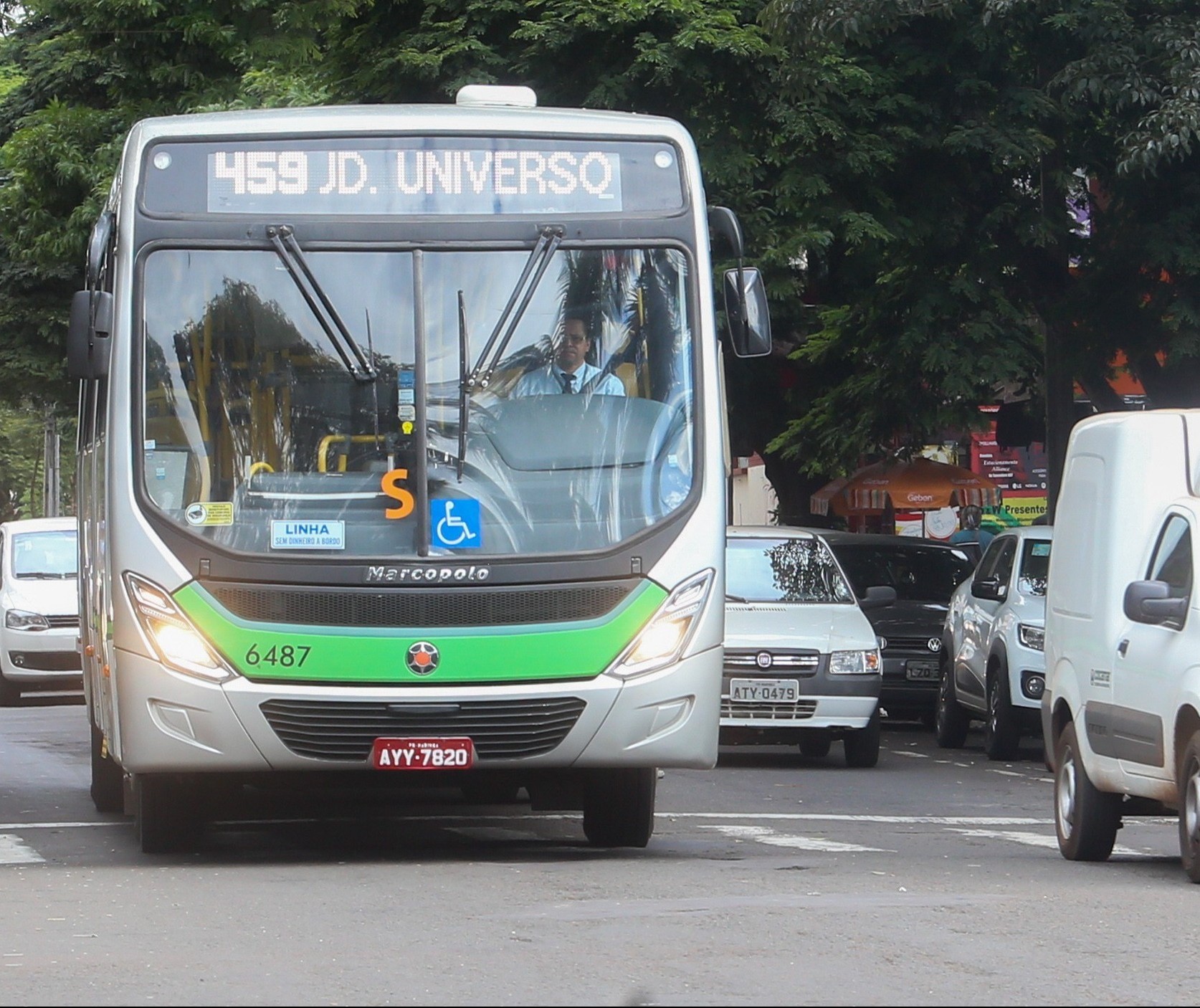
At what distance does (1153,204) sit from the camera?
75.8ft

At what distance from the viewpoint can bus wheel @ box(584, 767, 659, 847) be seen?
11508 mm

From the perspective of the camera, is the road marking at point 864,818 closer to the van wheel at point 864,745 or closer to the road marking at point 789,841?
the road marking at point 789,841

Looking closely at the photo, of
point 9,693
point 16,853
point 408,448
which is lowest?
point 9,693

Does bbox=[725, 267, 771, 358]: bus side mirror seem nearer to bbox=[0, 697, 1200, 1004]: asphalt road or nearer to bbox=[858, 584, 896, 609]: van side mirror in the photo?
bbox=[0, 697, 1200, 1004]: asphalt road

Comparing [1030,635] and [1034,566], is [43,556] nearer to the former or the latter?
[1034,566]

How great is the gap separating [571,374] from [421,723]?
5.51 ft

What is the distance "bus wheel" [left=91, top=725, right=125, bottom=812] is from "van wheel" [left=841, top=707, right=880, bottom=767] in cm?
622

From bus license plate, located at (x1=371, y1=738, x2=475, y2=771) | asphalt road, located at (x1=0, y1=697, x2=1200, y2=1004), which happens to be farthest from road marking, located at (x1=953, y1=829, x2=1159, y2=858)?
bus license plate, located at (x1=371, y1=738, x2=475, y2=771)

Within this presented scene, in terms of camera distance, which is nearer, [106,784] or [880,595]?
[106,784]

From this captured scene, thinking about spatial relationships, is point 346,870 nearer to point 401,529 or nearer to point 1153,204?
point 401,529

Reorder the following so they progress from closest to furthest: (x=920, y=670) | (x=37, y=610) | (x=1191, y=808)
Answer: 1. (x=1191, y=808)
2. (x=920, y=670)
3. (x=37, y=610)

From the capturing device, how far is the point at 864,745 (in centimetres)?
1862

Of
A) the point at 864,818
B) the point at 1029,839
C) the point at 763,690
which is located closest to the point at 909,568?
the point at 763,690

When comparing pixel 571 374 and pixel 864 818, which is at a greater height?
pixel 571 374
